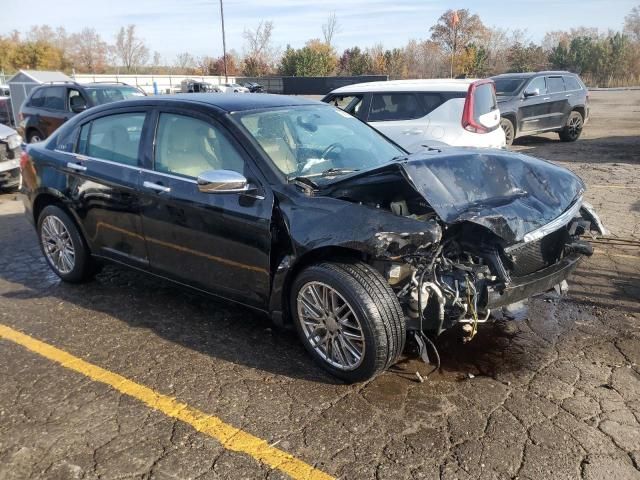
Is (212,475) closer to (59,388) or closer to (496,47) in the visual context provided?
(59,388)

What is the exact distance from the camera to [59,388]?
335cm

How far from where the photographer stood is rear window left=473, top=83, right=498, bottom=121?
26.7 feet

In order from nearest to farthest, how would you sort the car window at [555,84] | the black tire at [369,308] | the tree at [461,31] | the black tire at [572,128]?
1. the black tire at [369,308]
2. the car window at [555,84]
3. the black tire at [572,128]
4. the tree at [461,31]

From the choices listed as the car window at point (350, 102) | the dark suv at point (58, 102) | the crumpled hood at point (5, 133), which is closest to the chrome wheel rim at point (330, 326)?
the car window at point (350, 102)

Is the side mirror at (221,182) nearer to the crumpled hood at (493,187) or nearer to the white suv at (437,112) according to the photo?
the crumpled hood at (493,187)

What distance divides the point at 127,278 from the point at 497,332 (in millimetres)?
3336

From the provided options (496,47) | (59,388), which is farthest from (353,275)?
(496,47)

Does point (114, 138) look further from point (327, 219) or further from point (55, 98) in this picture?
point (55, 98)

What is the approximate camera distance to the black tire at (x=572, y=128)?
1402 centimetres

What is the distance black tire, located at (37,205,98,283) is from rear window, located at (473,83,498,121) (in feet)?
18.7

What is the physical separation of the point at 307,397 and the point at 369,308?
2.14ft

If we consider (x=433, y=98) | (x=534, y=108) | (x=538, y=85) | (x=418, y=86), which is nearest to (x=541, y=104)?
(x=534, y=108)

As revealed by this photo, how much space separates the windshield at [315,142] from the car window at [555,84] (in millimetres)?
10550

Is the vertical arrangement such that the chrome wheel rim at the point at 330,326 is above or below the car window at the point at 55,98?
below
